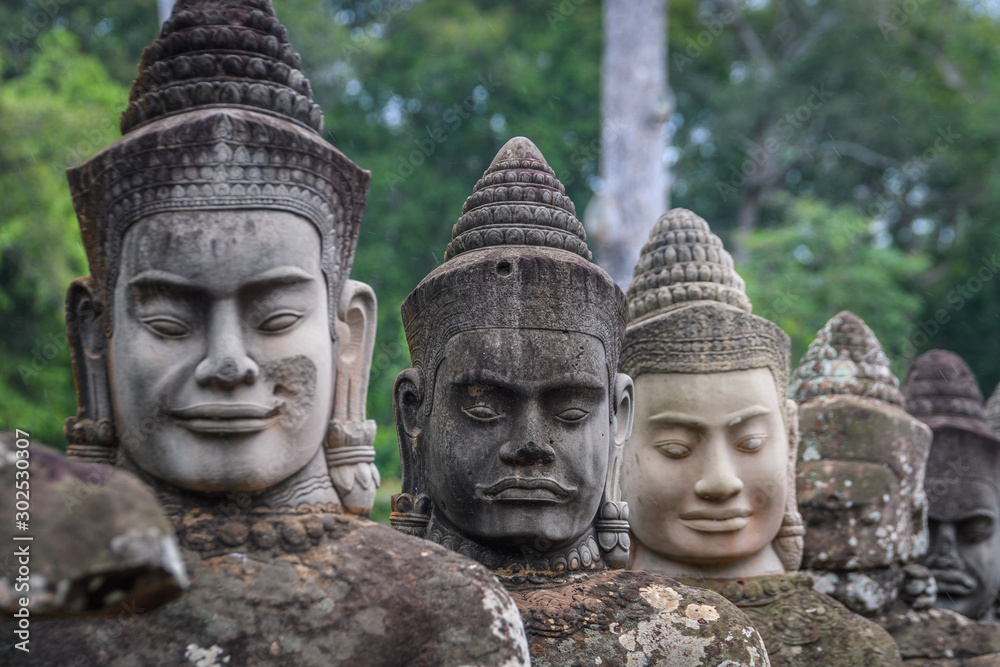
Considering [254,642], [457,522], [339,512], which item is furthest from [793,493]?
[254,642]

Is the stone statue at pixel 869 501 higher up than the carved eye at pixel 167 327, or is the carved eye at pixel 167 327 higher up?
the carved eye at pixel 167 327

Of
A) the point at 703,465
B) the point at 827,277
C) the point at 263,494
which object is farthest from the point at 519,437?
the point at 827,277

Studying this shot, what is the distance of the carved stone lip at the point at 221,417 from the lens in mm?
3385

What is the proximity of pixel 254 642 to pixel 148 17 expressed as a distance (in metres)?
15.2

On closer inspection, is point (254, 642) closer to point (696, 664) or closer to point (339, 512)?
point (339, 512)

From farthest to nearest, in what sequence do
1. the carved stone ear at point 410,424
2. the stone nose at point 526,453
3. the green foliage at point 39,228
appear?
the green foliage at point 39,228, the carved stone ear at point 410,424, the stone nose at point 526,453

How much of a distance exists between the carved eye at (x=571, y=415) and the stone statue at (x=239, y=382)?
75 centimetres

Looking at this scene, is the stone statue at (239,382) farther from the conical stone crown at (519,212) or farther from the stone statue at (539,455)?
the conical stone crown at (519,212)

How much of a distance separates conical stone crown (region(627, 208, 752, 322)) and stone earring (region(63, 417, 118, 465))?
2.67m

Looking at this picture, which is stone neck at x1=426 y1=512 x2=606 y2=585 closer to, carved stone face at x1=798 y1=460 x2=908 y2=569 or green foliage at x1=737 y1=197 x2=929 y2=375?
carved stone face at x1=798 y1=460 x2=908 y2=569

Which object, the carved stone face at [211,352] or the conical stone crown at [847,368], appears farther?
the conical stone crown at [847,368]

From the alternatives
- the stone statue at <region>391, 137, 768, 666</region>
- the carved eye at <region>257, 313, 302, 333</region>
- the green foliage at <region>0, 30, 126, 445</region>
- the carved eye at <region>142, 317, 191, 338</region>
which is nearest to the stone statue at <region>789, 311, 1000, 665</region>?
the stone statue at <region>391, 137, 768, 666</region>

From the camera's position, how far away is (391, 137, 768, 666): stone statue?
3.97m

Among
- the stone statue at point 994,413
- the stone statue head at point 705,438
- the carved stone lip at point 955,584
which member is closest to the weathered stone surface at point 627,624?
the stone statue head at point 705,438
